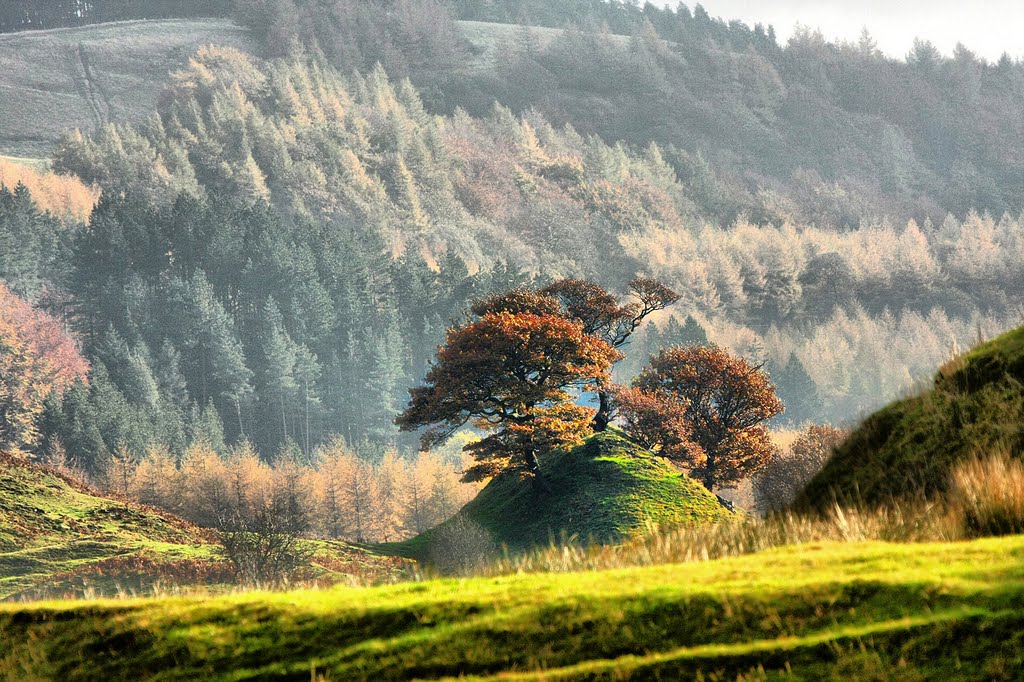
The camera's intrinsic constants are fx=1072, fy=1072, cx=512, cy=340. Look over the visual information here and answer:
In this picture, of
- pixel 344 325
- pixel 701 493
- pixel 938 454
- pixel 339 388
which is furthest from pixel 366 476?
pixel 938 454

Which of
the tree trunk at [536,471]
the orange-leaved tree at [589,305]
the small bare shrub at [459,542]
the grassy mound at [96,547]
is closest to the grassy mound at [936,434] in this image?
the grassy mound at [96,547]

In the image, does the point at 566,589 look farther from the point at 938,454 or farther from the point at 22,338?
the point at 22,338

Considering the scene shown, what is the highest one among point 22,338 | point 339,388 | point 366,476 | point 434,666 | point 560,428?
point 22,338

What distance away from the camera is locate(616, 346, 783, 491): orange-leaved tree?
60.0m

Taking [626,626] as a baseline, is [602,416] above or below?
above

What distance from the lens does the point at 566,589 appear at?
9422mm

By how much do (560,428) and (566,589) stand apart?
40.0 meters

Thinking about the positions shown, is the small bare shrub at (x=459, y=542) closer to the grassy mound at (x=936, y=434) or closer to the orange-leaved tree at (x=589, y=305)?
the orange-leaved tree at (x=589, y=305)

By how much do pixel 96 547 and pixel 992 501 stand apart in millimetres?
45540

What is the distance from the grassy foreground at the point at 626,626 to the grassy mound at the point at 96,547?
33.8 m

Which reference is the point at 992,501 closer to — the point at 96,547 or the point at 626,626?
the point at 626,626

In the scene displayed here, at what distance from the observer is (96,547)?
4900 centimetres

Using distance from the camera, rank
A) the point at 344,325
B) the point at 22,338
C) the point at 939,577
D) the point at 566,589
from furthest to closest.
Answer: the point at 344,325 → the point at 22,338 → the point at 566,589 → the point at 939,577

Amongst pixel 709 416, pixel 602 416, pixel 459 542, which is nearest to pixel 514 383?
pixel 459 542
